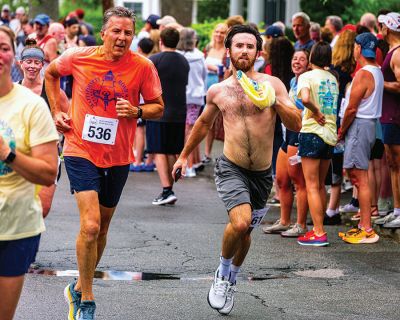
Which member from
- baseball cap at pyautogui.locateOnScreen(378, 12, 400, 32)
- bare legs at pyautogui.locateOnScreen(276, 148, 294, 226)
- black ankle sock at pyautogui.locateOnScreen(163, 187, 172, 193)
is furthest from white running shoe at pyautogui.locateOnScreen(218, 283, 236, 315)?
black ankle sock at pyautogui.locateOnScreen(163, 187, 172, 193)

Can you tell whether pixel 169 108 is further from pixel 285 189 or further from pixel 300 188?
pixel 300 188

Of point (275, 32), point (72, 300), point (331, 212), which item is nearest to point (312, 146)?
point (331, 212)

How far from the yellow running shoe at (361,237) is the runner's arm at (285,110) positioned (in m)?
3.27

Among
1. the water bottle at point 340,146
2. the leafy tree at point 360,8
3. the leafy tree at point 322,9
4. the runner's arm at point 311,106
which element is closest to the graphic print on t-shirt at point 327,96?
the runner's arm at point 311,106

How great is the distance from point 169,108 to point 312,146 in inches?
149

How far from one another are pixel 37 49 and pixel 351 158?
11.2 feet

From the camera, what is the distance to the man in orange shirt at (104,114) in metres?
7.34

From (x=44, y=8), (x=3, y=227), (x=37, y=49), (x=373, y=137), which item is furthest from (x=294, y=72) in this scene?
(x=44, y=8)

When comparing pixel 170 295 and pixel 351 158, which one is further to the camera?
pixel 351 158

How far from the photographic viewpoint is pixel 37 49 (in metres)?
9.51

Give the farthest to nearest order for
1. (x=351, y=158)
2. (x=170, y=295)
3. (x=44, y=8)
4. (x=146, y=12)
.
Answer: (x=146, y=12) < (x=44, y=8) < (x=351, y=158) < (x=170, y=295)

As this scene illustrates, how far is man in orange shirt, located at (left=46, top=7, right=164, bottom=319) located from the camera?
7.34 metres

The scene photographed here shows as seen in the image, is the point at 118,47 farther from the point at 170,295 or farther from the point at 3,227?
the point at 3,227

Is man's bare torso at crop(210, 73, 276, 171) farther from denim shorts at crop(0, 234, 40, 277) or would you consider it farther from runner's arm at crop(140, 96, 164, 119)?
denim shorts at crop(0, 234, 40, 277)
